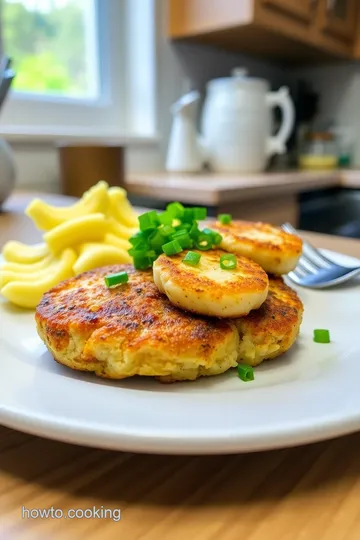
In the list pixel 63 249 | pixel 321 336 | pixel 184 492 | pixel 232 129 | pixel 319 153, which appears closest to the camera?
pixel 184 492

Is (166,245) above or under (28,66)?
under

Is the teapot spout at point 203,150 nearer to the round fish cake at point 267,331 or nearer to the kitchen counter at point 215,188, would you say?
the kitchen counter at point 215,188

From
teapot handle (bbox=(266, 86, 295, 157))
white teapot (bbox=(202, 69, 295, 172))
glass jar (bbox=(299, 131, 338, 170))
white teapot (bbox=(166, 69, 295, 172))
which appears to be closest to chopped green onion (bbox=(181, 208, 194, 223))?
white teapot (bbox=(166, 69, 295, 172))

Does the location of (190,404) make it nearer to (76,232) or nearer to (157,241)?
(157,241)

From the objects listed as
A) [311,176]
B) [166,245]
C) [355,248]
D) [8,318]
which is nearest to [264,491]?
[166,245]

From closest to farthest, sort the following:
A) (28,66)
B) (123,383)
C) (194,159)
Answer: (123,383) → (28,66) → (194,159)

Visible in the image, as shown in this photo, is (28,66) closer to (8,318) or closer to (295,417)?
(8,318)

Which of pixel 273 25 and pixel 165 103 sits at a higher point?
pixel 273 25

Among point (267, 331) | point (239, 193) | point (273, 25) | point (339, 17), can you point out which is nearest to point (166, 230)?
point (267, 331)
